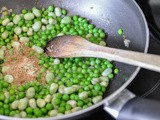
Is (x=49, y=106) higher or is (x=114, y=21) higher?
(x=114, y=21)

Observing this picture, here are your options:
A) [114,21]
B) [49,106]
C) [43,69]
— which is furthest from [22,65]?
[114,21]

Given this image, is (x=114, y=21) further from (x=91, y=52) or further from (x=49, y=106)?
(x=49, y=106)

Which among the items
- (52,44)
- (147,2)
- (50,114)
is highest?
(147,2)

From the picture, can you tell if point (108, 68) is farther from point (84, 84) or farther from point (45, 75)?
point (45, 75)

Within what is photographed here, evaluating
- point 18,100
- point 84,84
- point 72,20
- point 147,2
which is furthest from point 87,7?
point 18,100

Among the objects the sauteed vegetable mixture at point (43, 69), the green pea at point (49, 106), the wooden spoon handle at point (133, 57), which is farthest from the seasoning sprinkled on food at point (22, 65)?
the wooden spoon handle at point (133, 57)

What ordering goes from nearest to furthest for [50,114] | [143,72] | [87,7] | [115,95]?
[115,95]
[50,114]
[143,72]
[87,7]
